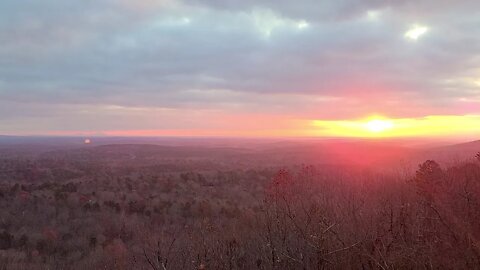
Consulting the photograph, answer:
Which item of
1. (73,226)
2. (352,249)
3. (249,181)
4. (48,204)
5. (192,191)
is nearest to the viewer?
(352,249)

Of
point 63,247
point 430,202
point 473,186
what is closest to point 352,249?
point 430,202

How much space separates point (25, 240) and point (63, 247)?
1.74 meters

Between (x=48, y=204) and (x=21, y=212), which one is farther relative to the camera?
(x=48, y=204)

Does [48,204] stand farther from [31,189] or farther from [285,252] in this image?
[285,252]

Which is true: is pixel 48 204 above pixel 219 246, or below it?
below

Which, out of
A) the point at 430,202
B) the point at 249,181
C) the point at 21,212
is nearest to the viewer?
the point at 430,202

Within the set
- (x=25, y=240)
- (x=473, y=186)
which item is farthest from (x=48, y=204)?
(x=473, y=186)

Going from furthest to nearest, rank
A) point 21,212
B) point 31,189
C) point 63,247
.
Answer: point 31,189 < point 21,212 < point 63,247

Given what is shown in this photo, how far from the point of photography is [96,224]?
18.8 metres

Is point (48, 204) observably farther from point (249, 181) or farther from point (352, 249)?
point (352, 249)

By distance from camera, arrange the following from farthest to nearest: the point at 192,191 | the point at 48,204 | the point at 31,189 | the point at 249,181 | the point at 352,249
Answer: the point at 249,181 → the point at 192,191 → the point at 31,189 → the point at 48,204 → the point at 352,249

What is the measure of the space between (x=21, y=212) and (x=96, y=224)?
4.67 metres

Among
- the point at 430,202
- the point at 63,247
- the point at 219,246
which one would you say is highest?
the point at 430,202

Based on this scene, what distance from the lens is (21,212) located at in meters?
20.4
